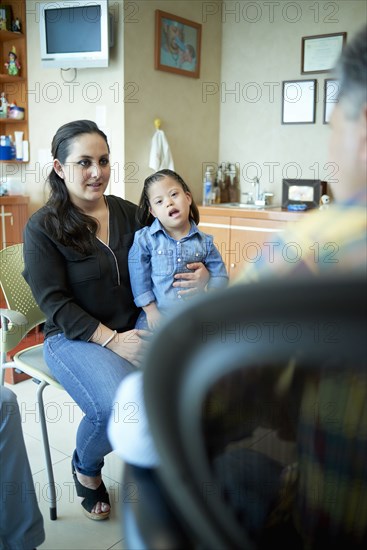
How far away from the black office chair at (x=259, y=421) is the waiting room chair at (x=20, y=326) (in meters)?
1.30

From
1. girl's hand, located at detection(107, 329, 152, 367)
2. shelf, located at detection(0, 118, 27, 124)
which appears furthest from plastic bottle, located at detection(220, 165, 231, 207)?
girl's hand, located at detection(107, 329, 152, 367)

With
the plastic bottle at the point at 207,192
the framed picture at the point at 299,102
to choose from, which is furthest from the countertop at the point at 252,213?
the framed picture at the point at 299,102

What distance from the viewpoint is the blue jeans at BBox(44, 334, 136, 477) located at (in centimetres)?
154

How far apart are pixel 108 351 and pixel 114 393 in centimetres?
17

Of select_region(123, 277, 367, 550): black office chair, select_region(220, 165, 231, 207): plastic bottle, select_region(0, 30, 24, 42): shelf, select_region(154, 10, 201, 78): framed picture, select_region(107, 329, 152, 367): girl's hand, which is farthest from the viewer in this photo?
select_region(220, 165, 231, 207): plastic bottle

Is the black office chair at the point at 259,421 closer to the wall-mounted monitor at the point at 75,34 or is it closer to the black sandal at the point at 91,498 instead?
the black sandal at the point at 91,498

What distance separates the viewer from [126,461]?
23.6 inches

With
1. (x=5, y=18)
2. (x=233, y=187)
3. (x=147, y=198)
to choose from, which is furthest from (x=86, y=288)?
(x=5, y=18)

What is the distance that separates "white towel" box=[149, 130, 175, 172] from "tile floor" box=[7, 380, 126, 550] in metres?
1.88

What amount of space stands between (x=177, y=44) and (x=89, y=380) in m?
Answer: 3.21

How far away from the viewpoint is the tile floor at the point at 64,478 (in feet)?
5.51

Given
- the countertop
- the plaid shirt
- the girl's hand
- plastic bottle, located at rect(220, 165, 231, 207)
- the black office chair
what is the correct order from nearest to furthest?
1. the black office chair
2. the plaid shirt
3. the girl's hand
4. the countertop
5. plastic bottle, located at rect(220, 165, 231, 207)

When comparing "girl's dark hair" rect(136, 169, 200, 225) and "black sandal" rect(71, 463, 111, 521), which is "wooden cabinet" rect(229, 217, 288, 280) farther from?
"black sandal" rect(71, 463, 111, 521)

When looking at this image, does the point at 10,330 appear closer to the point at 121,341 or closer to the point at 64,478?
the point at 121,341
